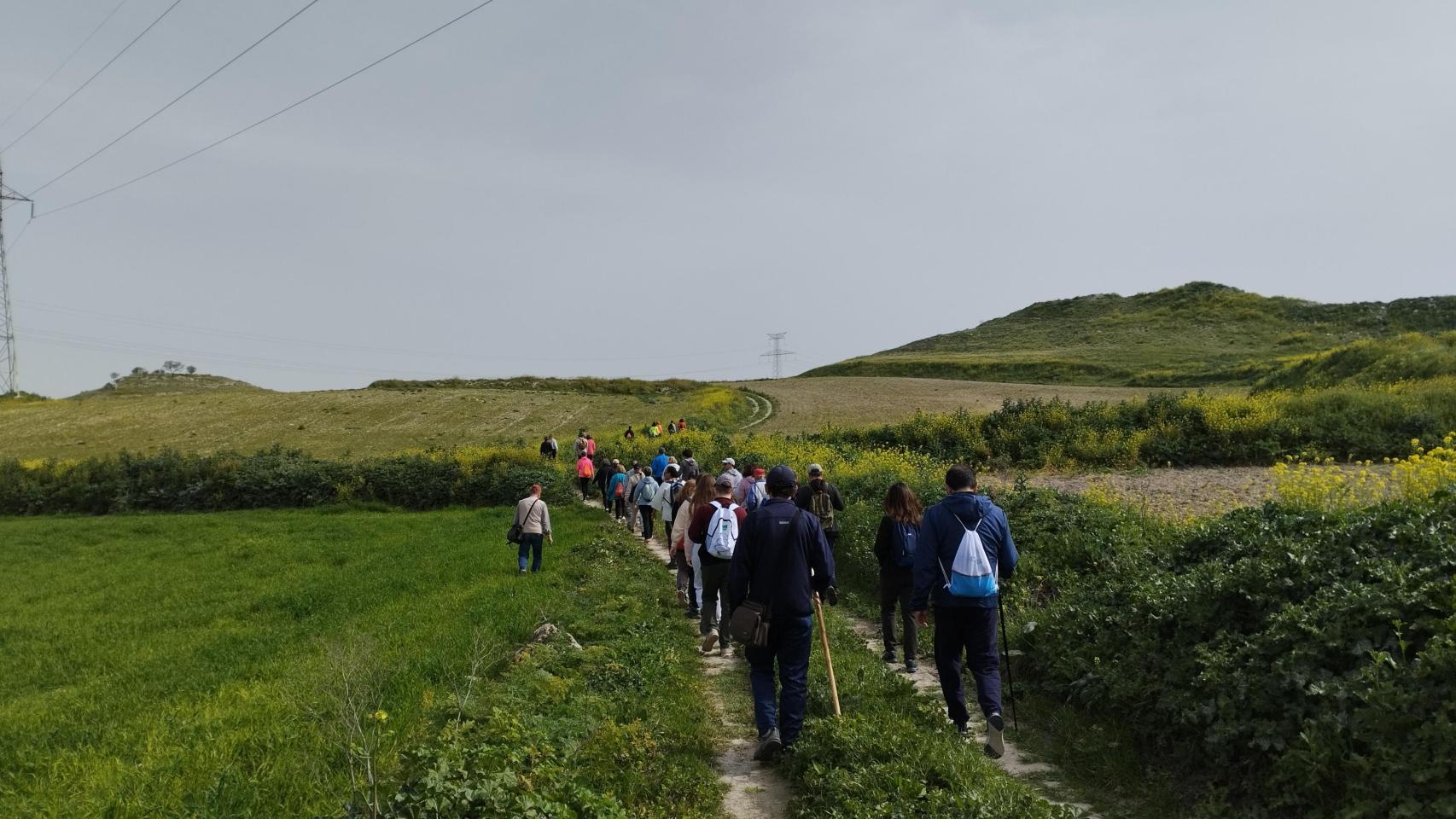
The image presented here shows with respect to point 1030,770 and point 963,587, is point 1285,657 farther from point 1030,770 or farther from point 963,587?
point 963,587

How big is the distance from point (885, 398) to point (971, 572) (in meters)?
48.0

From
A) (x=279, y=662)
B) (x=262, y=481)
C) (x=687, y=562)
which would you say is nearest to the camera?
(x=279, y=662)

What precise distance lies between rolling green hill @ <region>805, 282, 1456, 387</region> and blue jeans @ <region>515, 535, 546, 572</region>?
149 feet

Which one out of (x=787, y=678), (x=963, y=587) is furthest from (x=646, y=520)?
(x=963, y=587)

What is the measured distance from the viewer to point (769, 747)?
5.86 metres

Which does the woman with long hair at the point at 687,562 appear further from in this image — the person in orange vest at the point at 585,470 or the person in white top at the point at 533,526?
the person in orange vest at the point at 585,470

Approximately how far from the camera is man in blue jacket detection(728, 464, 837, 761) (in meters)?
5.96

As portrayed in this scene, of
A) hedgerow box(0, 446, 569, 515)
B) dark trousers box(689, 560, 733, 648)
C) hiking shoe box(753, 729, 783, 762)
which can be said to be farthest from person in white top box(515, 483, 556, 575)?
hedgerow box(0, 446, 569, 515)

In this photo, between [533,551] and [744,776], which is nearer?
[744,776]

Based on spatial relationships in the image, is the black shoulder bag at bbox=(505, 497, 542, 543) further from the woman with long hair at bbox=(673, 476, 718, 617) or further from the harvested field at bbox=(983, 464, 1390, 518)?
the harvested field at bbox=(983, 464, 1390, 518)

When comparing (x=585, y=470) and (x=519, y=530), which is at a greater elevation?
(x=585, y=470)

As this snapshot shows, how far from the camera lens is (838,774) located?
4.98 meters

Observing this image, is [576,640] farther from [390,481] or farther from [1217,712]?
[390,481]

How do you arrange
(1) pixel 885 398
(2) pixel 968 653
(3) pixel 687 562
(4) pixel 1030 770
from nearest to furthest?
(4) pixel 1030 770
(2) pixel 968 653
(3) pixel 687 562
(1) pixel 885 398
